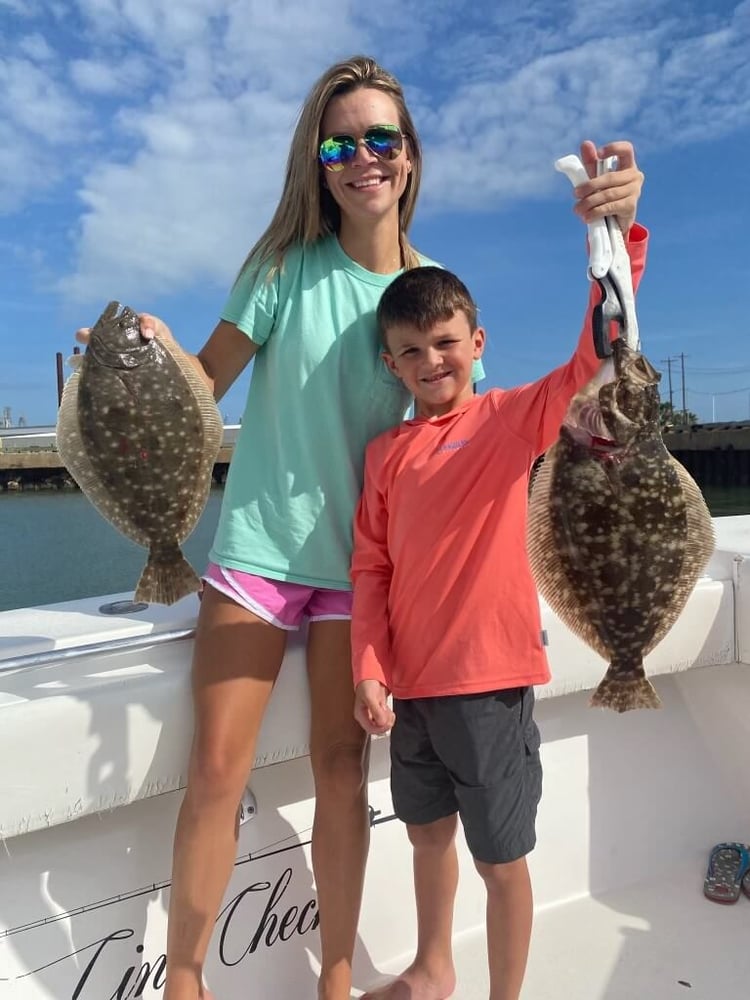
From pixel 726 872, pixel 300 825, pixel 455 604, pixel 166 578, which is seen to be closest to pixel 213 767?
pixel 166 578

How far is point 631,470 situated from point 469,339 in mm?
696

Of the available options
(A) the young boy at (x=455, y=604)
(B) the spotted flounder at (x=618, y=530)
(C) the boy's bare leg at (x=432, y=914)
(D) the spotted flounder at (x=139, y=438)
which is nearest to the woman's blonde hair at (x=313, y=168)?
(A) the young boy at (x=455, y=604)

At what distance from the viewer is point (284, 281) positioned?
2.19 metres

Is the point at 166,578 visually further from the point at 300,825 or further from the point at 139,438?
the point at 300,825

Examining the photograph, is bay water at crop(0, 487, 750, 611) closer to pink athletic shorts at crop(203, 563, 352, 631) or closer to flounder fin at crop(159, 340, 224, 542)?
pink athletic shorts at crop(203, 563, 352, 631)

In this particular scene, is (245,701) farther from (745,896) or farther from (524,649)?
(745,896)

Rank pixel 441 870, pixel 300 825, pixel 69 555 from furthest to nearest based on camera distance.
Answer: pixel 69 555 < pixel 300 825 < pixel 441 870

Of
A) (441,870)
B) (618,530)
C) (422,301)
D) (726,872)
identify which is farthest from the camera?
(726,872)

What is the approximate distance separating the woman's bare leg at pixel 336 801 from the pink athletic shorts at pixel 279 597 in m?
0.04

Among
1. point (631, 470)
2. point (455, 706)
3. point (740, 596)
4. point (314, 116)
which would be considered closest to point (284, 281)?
point (314, 116)

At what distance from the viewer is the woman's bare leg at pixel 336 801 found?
2.09 m

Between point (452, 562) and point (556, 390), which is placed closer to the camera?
point (556, 390)

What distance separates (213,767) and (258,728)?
0.50 ft

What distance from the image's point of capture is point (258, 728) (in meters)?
2.04
